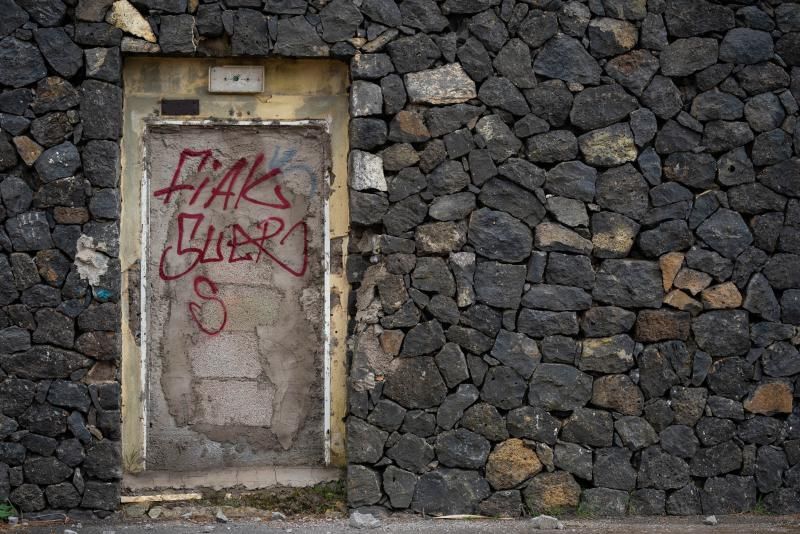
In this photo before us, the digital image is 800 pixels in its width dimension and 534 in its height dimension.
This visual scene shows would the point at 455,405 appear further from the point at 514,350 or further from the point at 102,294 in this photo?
the point at 102,294

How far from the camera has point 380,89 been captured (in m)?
5.58

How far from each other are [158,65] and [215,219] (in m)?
0.97

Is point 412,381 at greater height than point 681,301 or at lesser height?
lesser

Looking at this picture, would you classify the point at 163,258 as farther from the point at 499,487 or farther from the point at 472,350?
the point at 499,487

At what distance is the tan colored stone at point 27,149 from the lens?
17.9 feet

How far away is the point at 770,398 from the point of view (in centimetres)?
573

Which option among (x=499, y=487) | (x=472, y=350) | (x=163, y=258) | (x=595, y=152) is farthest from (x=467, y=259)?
(x=163, y=258)

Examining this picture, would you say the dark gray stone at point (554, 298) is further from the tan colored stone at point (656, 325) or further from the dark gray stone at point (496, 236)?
the tan colored stone at point (656, 325)

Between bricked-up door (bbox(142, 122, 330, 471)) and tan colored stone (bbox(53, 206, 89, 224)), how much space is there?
440 millimetres

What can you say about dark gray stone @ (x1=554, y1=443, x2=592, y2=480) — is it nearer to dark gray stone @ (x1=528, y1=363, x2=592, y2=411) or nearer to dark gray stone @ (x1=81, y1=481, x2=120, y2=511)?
dark gray stone @ (x1=528, y1=363, x2=592, y2=411)

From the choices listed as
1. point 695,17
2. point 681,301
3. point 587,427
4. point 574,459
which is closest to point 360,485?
point 574,459

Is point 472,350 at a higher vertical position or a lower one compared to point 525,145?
lower

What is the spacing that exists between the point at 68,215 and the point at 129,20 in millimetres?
1171

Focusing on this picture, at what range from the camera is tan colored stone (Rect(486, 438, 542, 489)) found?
5633mm
